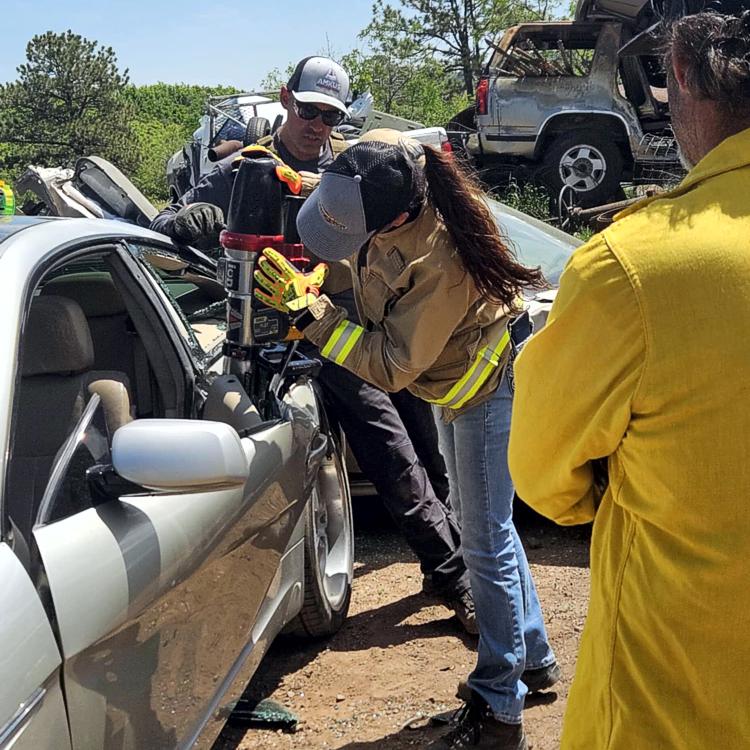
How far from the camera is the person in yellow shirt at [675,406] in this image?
4.12ft

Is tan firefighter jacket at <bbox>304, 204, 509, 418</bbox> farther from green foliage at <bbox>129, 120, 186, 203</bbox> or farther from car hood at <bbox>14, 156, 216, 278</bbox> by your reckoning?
green foliage at <bbox>129, 120, 186, 203</bbox>

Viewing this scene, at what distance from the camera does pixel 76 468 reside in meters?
1.99

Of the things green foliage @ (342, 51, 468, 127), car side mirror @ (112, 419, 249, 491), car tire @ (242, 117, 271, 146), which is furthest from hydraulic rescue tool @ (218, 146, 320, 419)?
green foliage @ (342, 51, 468, 127)

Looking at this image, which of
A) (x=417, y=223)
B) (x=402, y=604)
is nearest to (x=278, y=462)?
(x=417, y=223)

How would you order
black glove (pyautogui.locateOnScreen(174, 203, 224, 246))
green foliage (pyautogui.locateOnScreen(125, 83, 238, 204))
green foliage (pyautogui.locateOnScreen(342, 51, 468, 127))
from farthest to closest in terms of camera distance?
green foliage (pyautogui.locateOnScreen(125, 83, 238, 204)), green foliage (pyautogui.locateOnScreen(342, 51, 468, 127)), black glove (pyautogui.locateOnScreen(174, 203, 224, 246))

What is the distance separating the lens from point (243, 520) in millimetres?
2322

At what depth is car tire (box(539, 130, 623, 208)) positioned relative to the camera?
34.2 ft

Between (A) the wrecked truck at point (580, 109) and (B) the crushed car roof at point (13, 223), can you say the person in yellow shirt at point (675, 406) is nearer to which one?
(B) the crushed car roof at point (13, 223)

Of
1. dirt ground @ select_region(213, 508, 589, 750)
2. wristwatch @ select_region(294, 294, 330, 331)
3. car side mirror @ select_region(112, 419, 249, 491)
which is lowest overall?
dirt ground @ select_region(213, 508, 589, 750)

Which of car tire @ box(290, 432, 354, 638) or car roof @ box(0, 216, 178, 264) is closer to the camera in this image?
car roof @ box(0, 216, 178, 264)

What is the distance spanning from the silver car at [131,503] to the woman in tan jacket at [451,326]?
42cm

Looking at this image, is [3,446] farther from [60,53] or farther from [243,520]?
[60,53]

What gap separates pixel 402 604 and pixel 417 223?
6.06 ft

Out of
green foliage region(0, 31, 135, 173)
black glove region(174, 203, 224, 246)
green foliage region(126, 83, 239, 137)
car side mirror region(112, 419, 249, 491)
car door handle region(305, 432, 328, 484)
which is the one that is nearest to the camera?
car side mirror region(112, 419, 249, 491)
